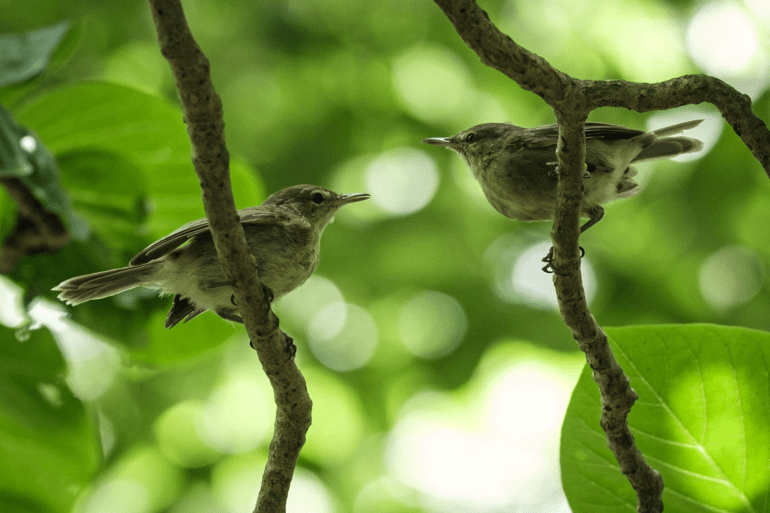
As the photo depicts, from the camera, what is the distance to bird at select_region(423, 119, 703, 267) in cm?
244

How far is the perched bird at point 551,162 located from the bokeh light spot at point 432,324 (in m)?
4.26

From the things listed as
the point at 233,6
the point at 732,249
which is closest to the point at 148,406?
the point at 233,6

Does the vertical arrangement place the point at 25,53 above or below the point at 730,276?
below

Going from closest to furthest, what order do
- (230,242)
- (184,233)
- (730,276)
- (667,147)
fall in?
(230,242) → (184,233) → (667,147) → (730,276)

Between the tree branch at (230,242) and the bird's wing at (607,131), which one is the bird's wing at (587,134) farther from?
the tree branch at (230,242)

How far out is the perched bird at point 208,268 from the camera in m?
2.51

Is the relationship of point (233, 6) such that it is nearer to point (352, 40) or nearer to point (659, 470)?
point (352, 40)

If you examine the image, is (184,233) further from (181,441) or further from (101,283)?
(181,441)

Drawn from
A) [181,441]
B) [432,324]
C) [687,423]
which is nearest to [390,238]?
[432,324]

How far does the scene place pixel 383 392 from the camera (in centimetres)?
715

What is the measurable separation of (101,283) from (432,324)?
16.3 ft

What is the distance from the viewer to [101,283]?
2572 millimetres

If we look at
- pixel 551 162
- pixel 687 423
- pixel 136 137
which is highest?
pixel 136 137

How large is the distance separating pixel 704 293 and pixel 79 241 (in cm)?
617
